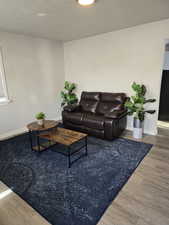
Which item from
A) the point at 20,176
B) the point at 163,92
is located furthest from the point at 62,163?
the point at 163,92

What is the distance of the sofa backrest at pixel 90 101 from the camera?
13.1 feet

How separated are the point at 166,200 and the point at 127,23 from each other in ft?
10.8

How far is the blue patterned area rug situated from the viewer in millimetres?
1584

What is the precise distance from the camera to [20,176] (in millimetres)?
2143

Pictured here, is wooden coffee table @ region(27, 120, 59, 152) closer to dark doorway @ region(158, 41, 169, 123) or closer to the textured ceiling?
the textured ceiling

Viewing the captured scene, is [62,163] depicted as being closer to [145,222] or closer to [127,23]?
[145,222]

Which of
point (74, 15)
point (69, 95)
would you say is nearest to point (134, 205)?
point (74, 15)

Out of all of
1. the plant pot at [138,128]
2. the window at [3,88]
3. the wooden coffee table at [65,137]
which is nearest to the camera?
the wooden coffee table at [65,137]

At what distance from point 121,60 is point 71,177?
9.97 feet

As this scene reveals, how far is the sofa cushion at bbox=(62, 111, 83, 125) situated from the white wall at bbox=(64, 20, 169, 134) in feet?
3.87

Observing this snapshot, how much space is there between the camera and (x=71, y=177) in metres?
2.10

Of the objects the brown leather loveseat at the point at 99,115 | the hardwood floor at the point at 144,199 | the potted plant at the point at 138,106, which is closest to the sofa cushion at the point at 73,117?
the brown leather loveseat at the point at 99,115

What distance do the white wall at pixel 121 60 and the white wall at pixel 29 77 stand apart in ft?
2.13

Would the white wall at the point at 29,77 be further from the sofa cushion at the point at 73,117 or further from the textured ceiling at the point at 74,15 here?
the sofa cushion at the point at 73,117
